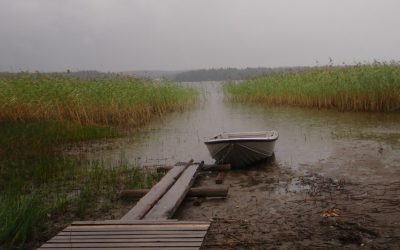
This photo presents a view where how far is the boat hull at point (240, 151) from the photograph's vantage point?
27.0ft

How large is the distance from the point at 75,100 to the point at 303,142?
24.7ft

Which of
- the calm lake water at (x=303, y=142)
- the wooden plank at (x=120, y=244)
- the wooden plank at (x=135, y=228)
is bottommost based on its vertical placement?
the calm lake water at (x=303, y=142)

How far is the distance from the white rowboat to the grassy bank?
30.2 feet

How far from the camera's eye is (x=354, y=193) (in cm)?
637

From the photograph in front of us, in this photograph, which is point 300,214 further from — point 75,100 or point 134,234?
point 75,100

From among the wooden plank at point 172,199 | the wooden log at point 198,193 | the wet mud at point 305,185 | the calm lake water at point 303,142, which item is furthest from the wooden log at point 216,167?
the wooden log at point 198,193

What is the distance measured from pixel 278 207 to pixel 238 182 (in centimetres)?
173

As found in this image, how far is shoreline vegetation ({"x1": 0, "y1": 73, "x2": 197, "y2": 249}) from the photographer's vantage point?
5.18 m

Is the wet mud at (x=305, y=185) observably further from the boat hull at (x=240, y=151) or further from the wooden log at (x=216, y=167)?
the boat hull at (x=240, y=151)

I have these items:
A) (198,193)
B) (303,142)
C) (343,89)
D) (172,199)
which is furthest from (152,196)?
(343,89)

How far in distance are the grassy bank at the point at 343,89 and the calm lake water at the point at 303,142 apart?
0.69 m

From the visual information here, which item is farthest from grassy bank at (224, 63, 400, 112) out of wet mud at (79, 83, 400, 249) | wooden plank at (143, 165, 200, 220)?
wooden plank at (143, 165, 200, 220)

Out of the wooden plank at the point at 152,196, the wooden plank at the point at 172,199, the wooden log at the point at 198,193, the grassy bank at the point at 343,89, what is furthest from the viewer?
the grassy bank at the point at 343,89

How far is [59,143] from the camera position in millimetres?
11062
